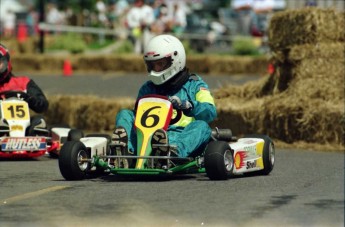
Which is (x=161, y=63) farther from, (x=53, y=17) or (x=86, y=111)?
(x=53, y=17)

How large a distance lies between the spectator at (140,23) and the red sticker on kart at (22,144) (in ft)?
55.0

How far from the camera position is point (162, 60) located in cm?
1041

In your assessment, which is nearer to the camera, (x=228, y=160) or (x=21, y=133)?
(x=228, y=160)

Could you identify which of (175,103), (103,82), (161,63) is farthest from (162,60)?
(103,82)

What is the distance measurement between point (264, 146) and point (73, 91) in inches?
443

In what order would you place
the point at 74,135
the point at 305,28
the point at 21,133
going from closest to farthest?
the point at 21,133 → the point at 74,135 → the point at 305,28

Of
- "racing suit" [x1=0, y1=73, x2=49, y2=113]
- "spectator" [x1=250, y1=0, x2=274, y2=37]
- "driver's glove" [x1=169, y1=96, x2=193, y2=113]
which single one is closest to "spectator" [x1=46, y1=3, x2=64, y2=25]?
"spectator" [x1=250, y1=0, x2=274, y2=37]

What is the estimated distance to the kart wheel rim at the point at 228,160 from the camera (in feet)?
32.2

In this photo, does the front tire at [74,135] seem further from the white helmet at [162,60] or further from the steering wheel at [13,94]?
the white helmet at [162,60]

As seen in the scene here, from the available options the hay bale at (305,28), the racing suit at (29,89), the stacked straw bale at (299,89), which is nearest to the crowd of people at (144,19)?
the hay bale at (305,28)

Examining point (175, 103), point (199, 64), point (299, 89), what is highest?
point (175, 103)

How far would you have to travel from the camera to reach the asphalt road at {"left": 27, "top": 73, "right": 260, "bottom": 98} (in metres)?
21.2

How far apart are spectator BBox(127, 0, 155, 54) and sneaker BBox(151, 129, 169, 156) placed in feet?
62.7

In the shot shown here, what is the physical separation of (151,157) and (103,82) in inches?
568
